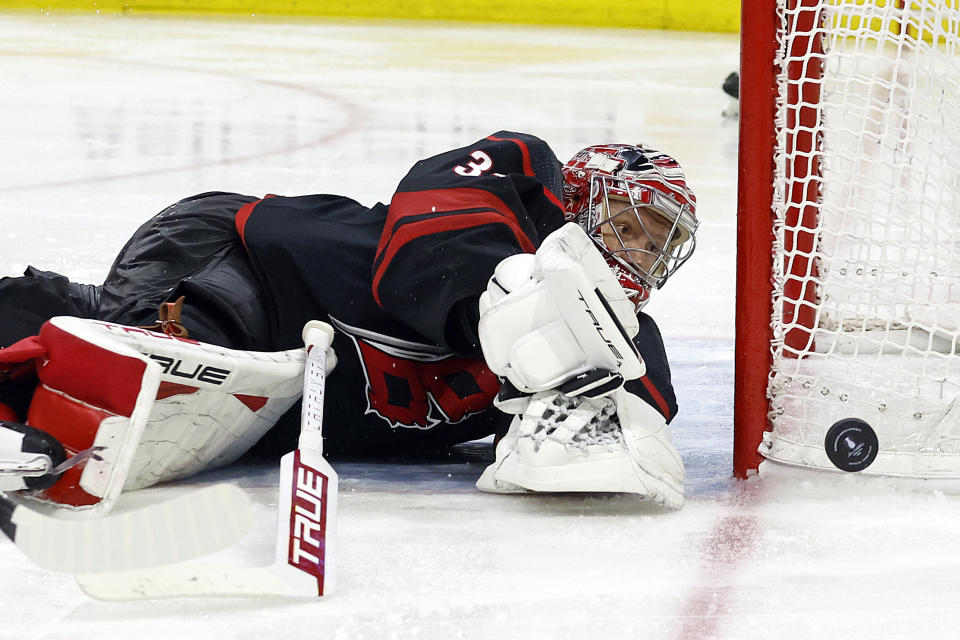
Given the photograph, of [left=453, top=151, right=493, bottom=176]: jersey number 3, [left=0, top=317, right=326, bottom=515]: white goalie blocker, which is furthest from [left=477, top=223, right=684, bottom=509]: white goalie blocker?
[left=0, top=317, right=326, bottom=515]: white goalie blocker

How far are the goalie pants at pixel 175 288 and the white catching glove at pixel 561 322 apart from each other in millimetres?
359

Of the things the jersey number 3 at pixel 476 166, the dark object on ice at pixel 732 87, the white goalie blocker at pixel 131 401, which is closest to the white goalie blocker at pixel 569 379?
the jersey number 3 at pixel 476 166

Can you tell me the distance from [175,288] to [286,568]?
21.3 inches

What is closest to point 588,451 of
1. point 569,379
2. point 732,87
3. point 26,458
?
point 569,379

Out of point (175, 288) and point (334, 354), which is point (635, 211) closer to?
point (334, 354)

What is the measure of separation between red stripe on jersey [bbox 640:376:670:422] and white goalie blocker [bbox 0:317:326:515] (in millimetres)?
413

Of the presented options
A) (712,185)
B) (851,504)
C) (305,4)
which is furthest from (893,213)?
(305,4)

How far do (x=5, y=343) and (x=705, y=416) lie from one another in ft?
3.09

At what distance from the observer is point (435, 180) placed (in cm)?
129

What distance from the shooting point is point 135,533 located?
38.2 inches

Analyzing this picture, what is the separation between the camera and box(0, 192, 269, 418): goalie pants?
4.47 feet

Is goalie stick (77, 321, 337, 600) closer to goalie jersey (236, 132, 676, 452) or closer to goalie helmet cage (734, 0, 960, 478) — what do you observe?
goalie jersey (236, 132, 676, 452)

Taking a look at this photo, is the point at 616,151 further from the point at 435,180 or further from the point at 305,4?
the point at 305,4

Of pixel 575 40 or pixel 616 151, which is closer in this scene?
pixel 616 151
